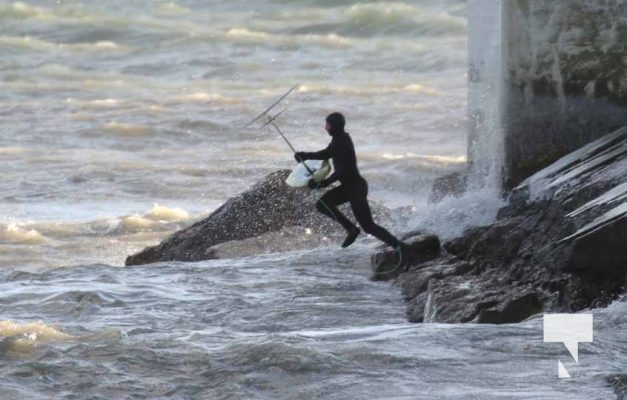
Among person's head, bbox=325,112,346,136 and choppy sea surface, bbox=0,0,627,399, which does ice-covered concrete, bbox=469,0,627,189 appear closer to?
choppy sea surface, bbox=0,0,627,399

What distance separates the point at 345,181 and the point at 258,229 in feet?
7.80

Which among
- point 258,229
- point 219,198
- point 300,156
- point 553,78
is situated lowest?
point 219,198

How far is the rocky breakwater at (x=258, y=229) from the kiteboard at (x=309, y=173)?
1.46 metres

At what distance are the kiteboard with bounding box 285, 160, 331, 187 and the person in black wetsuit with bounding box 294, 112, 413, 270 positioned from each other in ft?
0.22

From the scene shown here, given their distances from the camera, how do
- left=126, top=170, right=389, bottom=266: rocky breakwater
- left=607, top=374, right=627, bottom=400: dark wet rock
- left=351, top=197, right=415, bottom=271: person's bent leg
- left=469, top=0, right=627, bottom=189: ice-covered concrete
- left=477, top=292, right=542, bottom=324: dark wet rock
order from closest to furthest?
left=607, top=374, right=627, bottom=400: dark wet rock < left=477, top=292, right=542, bottom=324: dark wet rock < left=351, top=197, right=415, bottom=271: person's bent leg < left=469, top=0, right=627, bottom=189: ice-covered concrete < left=126, top=170, right=389, bottom=266: rocky breakwater

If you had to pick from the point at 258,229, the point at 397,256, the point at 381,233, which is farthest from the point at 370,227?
the point at 258,229

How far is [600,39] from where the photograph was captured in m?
12.9

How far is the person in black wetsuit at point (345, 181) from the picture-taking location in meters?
12.5

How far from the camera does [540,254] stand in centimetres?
1102

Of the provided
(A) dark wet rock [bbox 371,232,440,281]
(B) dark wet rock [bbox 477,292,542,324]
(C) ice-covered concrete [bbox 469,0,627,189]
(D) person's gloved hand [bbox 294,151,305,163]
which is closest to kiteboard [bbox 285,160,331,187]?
(D) person's gloved hand [bbox 294,151,305,163]

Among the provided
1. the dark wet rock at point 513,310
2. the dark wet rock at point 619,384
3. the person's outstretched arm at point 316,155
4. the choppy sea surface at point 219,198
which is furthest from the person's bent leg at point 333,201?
the dark wet rock at point 619,384

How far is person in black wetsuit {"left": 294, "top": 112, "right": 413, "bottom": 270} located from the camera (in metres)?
12.5

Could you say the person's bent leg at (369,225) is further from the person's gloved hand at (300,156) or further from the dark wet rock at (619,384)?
the dark wet rock at (619,384)

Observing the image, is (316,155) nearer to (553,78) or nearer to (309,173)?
(309,173)
